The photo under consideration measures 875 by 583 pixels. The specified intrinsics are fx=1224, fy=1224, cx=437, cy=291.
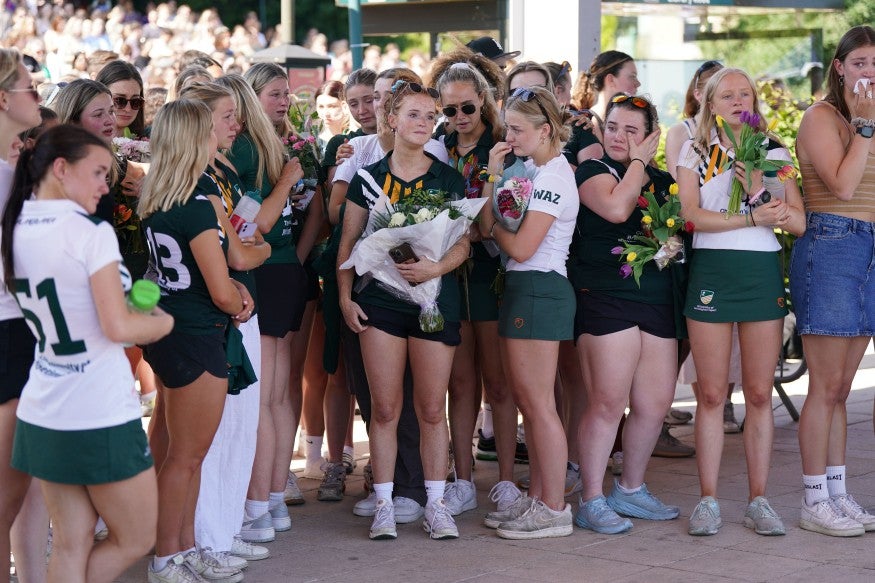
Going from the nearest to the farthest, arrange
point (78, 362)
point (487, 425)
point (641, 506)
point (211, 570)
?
point (78, 362) < point (211, 570) < point (641, 506) < point (487, 425)

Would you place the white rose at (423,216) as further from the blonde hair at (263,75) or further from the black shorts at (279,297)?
the blonde hair at (263,75)

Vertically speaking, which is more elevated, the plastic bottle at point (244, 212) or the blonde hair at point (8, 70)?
the blonde hair at point (8, 70)

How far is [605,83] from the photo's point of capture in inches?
295

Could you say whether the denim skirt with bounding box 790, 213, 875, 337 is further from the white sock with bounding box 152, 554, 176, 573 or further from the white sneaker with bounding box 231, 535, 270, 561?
the white sock with bounding box 152, 554, 176, 573

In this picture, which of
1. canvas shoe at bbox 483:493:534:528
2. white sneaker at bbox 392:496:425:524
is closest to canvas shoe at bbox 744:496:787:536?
canvas shoe at bbox 483:493:534:528

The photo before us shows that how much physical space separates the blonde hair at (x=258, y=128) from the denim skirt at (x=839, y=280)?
2529 mm

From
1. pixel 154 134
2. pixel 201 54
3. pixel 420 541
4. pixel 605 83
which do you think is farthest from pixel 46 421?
pixel 605 83

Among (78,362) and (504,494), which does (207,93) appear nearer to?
(78,362)

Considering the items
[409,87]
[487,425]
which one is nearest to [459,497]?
[487,425]

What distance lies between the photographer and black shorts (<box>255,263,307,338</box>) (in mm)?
5863

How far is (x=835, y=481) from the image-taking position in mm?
5855

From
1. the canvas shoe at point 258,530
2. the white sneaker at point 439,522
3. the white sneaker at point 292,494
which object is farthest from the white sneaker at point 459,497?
the canvas shoe at point 258,530

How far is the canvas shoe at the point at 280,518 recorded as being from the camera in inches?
234

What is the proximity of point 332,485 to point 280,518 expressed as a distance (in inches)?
25.7
